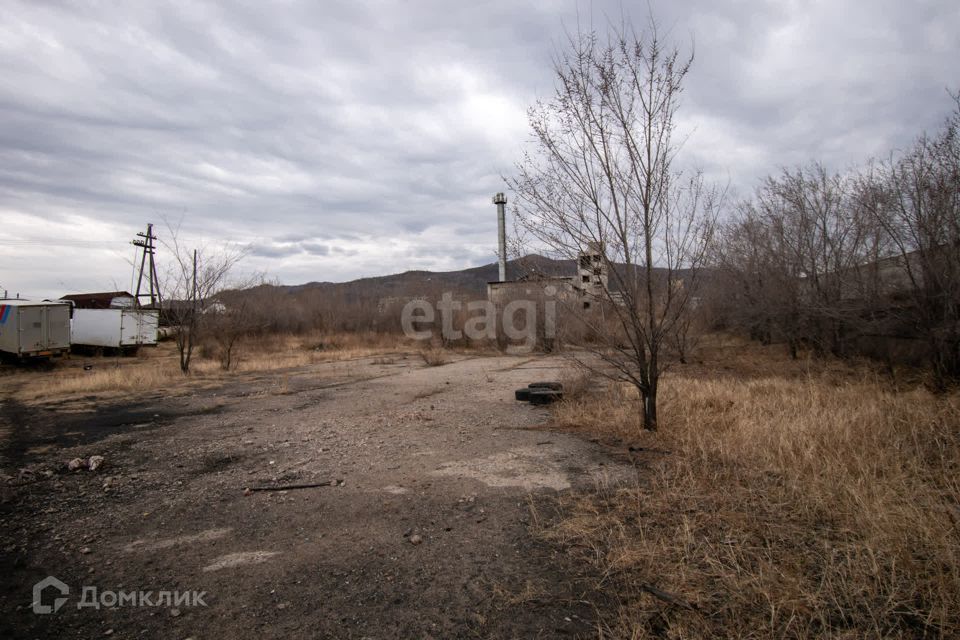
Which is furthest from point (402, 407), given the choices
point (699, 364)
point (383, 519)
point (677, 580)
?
point (699, 364)

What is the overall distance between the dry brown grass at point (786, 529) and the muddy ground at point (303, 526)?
351 millimetres

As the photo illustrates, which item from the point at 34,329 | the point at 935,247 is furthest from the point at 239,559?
the point at 34,329

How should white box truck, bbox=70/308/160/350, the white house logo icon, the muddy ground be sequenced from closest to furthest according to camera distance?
the muddy ground → the white house logo icon → white box truck, bbox=70/308/160/350

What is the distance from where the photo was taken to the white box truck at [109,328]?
70.2ft

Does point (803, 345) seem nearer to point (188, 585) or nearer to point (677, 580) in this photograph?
point (677, 580)

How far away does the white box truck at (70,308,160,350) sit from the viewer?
21391 millimetres

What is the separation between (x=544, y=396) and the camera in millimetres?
8344

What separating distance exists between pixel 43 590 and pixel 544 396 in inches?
263

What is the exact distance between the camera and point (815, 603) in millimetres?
2246
